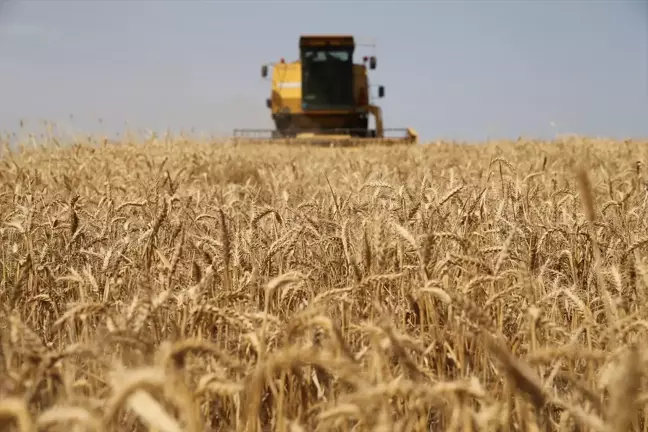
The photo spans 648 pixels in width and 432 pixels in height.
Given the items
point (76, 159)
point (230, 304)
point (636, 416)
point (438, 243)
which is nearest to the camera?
point (636, 416)

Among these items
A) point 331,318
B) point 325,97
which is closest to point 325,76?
point 325,97

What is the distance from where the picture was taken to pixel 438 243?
2.44 meters

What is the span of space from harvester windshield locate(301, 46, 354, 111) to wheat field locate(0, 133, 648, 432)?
14.3 m

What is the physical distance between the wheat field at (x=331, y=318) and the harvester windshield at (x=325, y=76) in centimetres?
1430

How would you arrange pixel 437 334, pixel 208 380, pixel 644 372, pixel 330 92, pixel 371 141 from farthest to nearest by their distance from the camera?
pixel 330 92, pixel 371 141, pixel 437 334, pixel 644 372, pixel 208 380

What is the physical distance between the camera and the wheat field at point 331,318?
3.01ft

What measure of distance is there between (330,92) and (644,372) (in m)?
17.3

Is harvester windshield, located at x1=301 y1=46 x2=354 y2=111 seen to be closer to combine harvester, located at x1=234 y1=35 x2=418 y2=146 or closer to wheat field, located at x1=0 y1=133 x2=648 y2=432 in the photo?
combine harvester, located at x1=234 y1=35 x2=418 y2=146

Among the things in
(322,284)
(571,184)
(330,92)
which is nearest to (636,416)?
(322,284)

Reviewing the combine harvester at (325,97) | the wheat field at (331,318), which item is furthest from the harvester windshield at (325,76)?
the wheat field at (331,318)

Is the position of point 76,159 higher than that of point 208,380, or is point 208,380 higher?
point 76,159

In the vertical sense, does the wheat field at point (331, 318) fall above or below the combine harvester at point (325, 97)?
below

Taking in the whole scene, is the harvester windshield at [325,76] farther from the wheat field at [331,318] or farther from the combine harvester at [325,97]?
the wheat field at [331,318]

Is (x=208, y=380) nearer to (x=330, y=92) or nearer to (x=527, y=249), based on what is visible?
(x=527, y=249)
